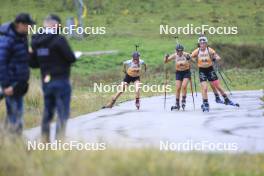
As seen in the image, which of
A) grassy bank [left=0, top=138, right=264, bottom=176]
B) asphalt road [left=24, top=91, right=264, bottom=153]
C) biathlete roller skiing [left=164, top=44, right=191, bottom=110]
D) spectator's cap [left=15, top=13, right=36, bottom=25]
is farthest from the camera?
biathlete roller skiing [left=164, top=44, right=191, bottom=110]

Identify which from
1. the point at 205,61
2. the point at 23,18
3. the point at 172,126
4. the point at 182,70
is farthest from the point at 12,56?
the point at 182,70

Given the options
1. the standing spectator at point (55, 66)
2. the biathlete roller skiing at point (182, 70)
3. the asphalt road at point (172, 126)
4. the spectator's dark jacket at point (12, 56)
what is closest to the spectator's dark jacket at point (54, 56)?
the standing spectator at point (55, 66)

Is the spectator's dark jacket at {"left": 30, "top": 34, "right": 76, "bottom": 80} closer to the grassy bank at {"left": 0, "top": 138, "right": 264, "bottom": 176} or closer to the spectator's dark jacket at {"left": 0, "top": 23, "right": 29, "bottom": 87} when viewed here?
the spectator's dark jacket at {"left": 0, "top": 23, "right": 29, "bottom": 87}

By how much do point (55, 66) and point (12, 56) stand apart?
693 mm

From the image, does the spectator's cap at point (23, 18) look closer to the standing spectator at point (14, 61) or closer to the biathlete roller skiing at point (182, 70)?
the standing spectator at point (14, 61)

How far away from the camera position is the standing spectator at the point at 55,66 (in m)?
12.0

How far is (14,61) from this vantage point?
1216cm

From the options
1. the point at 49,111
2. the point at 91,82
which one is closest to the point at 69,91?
the point at 49,111

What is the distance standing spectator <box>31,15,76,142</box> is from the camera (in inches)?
474

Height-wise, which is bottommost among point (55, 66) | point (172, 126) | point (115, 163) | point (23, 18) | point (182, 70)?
point (172, 126)

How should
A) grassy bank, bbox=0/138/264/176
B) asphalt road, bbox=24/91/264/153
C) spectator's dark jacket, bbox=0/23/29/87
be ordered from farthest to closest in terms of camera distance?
asphalt road, bbox=24/91/264/153
spectator's dark jacket, bbox=0/23/29/87
grassy bank, bbox=0/138/264/176

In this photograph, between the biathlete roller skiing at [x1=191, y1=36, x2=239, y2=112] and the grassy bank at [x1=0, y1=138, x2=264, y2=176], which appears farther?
the biathlete roller skiing at [x1=191, y1=36, x2=239, y2=112]

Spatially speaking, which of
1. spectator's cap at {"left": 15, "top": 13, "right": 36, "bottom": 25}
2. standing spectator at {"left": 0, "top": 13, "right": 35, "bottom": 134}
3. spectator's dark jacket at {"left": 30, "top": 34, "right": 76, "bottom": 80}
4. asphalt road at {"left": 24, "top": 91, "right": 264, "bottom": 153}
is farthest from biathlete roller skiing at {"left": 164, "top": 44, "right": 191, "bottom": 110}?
spectator's cap at {"left": 15, "top": 13, "right": 36, "bottom": 25}

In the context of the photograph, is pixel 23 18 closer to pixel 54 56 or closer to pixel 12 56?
pixel 12 56
